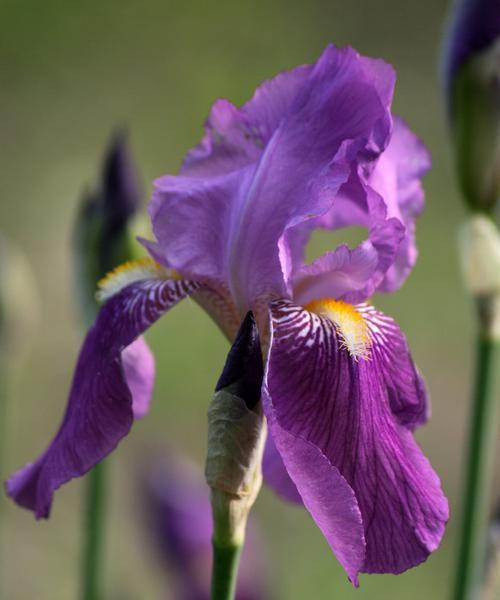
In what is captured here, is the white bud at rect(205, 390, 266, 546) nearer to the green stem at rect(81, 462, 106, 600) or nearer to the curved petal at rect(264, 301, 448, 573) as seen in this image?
the curved petal at rect(264, 301, 448, 573)

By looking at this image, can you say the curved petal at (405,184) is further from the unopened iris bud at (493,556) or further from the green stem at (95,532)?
the green stem at (95,532)

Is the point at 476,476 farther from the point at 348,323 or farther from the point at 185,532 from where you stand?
the point at 185,532

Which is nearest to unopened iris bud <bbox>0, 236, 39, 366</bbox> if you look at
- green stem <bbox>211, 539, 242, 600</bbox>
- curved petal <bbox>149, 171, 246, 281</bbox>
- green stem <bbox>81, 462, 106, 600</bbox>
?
green stem <bbox>81, 462, 106, 600</bbox>

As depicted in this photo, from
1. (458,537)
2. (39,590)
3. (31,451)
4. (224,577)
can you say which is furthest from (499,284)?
(31,451)

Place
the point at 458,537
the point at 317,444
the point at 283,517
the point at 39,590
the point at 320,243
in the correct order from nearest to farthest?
the point at 317,444
the point at 458,537
the point at 283,517
the point at 39,590
the point at 320,243

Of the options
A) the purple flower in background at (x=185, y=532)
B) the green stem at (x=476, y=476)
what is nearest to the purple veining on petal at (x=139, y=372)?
the green stem at (x=476, y=476)

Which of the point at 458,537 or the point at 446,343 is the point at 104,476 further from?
the point at 446,343
